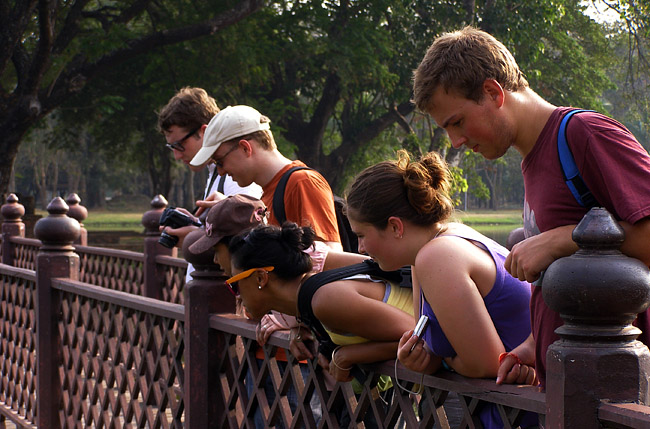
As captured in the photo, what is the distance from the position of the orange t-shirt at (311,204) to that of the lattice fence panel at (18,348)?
112 inches

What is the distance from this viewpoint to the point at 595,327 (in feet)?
4.89

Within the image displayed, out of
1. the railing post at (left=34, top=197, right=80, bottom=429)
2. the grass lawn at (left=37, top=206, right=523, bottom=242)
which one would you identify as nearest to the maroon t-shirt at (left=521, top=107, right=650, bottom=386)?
the railing post at (left=34, top=197, right=80, bottom=429)

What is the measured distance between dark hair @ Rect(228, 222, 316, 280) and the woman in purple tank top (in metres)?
0.45

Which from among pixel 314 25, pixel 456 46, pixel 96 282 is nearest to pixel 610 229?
pixel 456 46

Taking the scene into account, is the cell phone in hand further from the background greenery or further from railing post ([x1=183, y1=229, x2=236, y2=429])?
the background greenery

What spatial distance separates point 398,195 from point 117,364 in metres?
2.30

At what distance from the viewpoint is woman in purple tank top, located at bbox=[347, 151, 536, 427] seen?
197 cm

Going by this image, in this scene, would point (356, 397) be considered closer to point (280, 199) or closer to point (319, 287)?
point (319, 287)

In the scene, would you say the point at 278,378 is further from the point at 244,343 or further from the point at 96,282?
the point at 96,282

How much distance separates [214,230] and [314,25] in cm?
2000

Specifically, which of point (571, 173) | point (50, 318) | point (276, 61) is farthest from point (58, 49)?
point (571, 173)

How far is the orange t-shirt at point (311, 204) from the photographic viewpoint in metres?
3.33

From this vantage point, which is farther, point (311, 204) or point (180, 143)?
point (180, 143)

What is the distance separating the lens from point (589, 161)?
1.93 meters
